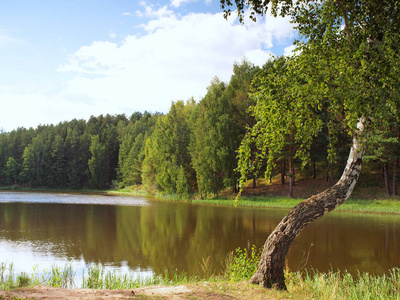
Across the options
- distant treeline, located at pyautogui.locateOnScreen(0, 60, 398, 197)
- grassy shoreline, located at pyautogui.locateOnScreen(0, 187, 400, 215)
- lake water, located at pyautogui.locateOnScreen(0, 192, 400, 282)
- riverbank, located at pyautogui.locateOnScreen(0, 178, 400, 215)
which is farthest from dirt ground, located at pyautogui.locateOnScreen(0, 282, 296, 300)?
riverbank, located at pyautogui.locateOnScreen(0, 178, 400, 215)

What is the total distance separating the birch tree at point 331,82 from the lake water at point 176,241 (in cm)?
491

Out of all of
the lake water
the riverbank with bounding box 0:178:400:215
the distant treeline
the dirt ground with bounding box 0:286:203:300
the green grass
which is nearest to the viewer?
the dirt ground with bounding box 0:286:203:300

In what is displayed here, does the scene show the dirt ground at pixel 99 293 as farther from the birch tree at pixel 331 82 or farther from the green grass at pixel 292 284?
the birch tree at pixel 331 82

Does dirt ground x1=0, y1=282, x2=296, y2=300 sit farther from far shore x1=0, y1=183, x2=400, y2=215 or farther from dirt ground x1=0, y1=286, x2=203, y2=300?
far shore x1=0, y1=183, x2=400, y2=215

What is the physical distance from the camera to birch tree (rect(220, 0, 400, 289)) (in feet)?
18.4

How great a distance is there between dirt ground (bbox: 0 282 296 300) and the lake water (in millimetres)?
3933

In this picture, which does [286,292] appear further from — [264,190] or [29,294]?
[264,190]

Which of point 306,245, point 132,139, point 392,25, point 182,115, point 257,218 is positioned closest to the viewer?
point 392,25

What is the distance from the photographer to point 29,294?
5418 mm

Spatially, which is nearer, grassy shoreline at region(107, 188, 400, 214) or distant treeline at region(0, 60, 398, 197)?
grassy shoreline at region(107, 188, 400, 214)

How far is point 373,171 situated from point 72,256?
3374 centimetres

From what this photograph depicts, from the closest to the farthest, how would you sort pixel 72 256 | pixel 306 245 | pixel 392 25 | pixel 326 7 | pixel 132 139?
pixel 392 25, pixel 326 7, pixel 72 256, pixel 306 245, pixel 132 139

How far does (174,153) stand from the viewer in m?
40.3

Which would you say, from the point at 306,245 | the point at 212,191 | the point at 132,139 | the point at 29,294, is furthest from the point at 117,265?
the point at 132,139
